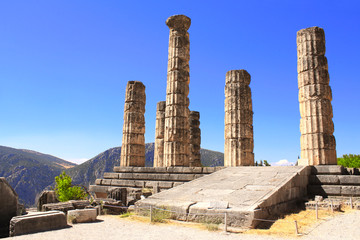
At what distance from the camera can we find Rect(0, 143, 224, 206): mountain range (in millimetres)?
70562

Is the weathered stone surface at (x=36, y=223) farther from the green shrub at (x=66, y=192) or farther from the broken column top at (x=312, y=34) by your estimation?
the broken column top at (x=312, y=34)

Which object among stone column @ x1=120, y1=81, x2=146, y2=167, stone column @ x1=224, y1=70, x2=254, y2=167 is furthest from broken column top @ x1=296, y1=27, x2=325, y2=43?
stone column @ x1=120, y1=81, x2=146, y2=167

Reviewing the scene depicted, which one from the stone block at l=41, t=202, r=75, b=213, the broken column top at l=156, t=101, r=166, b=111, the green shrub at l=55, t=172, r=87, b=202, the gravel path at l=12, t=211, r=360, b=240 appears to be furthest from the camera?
the broken column top at l=156, t=101, r=166, b=111

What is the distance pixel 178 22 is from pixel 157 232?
45.6 ft

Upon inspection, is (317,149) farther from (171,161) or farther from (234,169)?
(171,161)

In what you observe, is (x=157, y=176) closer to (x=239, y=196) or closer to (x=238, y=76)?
(x=238, y=76)

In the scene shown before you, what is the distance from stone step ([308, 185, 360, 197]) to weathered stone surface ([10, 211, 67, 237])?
906 cm

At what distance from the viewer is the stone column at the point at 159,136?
23.0 m

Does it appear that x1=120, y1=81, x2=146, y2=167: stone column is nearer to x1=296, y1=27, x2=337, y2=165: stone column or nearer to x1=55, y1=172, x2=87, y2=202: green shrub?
x1=55, y1=172, x2=87, y2=202: green shrub

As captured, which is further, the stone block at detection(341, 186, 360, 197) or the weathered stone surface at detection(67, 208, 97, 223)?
the stone block at detection(341, 186, 360, 197)

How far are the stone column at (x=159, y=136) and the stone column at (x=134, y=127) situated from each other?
3.58 m

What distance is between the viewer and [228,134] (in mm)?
16547

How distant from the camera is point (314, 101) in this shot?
13461mm

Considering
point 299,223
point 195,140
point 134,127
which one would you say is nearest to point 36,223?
point 299,223
